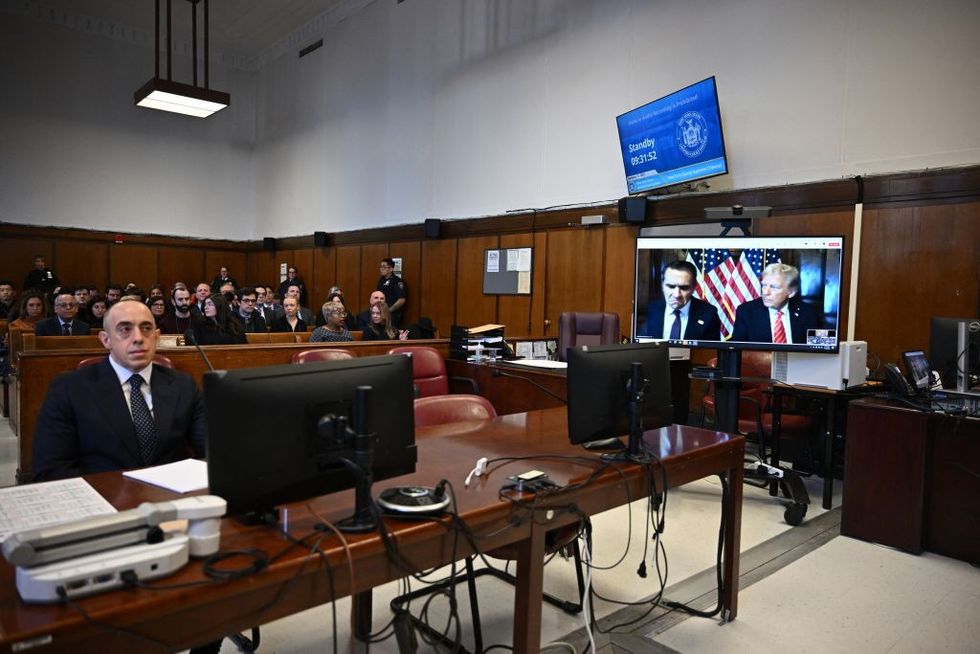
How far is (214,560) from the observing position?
4.02 feet

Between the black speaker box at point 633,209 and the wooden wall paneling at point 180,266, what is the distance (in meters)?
9.20

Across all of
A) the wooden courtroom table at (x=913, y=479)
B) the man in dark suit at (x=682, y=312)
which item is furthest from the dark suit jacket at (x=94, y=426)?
the wooden courtroom table at (x=913, y=479)

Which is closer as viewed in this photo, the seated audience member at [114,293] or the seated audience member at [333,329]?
the seated audience member at [333,329]

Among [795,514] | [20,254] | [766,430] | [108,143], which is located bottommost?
[795,514]

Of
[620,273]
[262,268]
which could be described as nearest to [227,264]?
[262,268]

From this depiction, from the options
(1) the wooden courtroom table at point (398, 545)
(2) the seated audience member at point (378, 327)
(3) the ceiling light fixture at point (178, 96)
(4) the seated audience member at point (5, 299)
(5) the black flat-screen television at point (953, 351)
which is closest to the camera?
(1) the wooden courtroom table at point (398, 545)

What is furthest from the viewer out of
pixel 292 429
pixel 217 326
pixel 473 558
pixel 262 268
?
pixel 262 268

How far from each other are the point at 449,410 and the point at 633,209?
4.39 meters

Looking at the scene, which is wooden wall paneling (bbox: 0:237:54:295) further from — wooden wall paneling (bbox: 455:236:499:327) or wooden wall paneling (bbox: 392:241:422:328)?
wooden wall paneling (bbox: 455:236:499:327)

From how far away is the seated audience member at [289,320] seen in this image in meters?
7.07

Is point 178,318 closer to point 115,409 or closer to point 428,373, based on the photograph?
point 428,373

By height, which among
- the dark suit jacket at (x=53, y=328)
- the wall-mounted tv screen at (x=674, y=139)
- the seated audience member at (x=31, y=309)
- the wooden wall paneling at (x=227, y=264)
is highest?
the wall-mounted tv screen at (x=674, y=139)

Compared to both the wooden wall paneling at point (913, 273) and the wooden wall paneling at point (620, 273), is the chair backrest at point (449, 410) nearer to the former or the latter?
the wooden wall paneling at point (913, 273)

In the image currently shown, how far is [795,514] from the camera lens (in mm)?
3592
